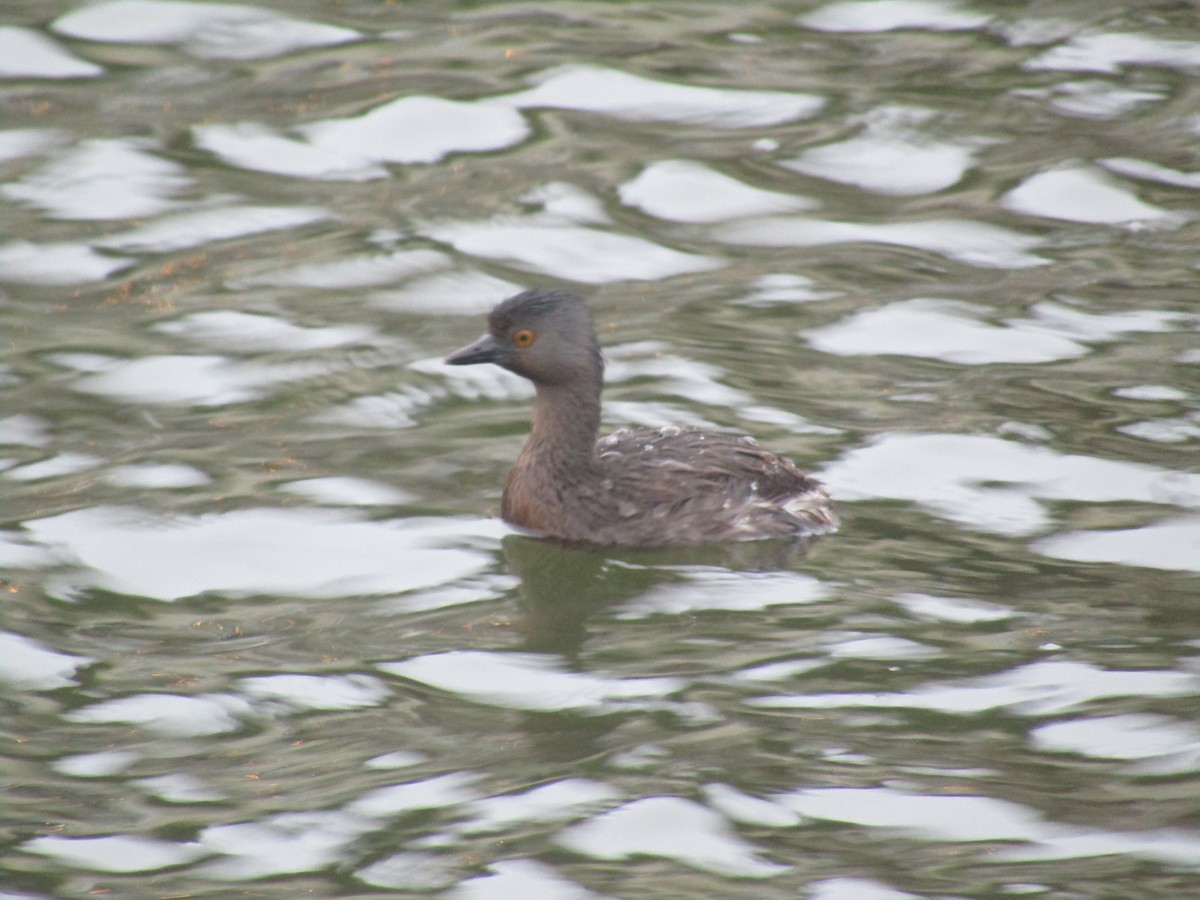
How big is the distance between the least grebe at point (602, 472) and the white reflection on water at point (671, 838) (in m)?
2.52

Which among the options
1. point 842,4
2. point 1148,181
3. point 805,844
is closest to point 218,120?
point 842,4

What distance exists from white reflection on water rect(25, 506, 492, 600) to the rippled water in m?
0.03

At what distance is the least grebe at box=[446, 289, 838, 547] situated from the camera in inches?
329

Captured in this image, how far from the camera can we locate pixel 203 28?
14.1 meters

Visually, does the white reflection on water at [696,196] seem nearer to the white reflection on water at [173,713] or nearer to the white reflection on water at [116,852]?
the white reflection on water at [173,713]

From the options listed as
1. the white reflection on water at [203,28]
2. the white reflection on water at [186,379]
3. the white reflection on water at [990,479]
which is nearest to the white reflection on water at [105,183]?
the white reflection on water at [203,28]

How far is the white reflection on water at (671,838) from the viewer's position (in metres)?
5.69

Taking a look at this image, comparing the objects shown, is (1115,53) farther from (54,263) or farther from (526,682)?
(526,682)

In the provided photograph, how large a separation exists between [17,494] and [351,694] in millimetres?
2377

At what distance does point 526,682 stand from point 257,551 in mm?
1647

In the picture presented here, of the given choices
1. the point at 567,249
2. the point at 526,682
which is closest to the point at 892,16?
the point at 567,249

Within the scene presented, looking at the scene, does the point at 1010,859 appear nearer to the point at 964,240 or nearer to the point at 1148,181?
the point at 964,240

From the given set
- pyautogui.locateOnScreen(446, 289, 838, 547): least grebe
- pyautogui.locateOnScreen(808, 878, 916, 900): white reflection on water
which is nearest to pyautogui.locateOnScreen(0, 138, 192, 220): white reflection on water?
pyautogui.locateOnScreen(446, 289, 838, 547): least grebe

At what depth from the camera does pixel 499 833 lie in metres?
5.84
